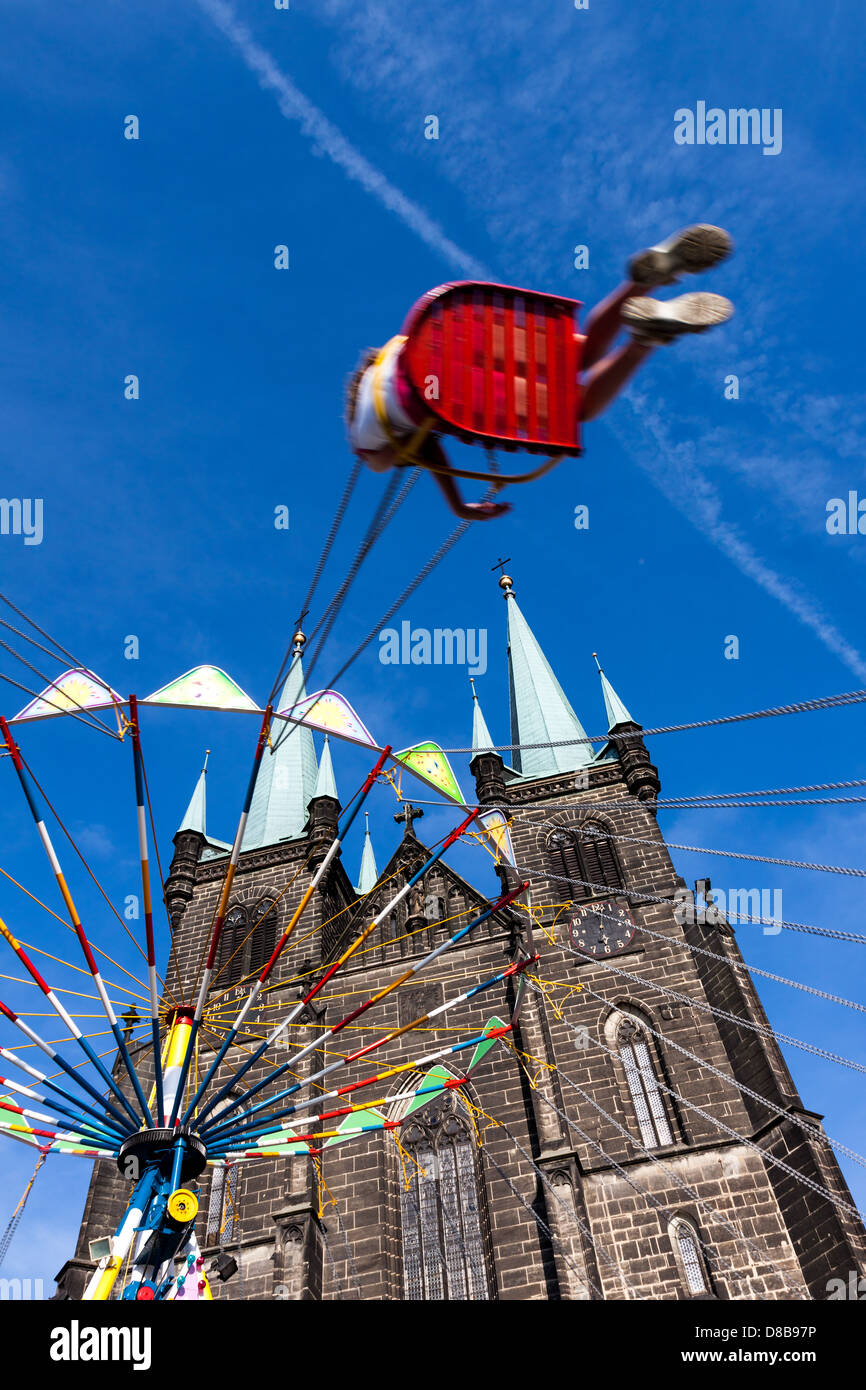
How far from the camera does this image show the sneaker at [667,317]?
477cm

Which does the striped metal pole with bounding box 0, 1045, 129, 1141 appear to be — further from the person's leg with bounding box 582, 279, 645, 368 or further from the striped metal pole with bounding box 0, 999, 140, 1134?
the person's leg with bounding box 582, 279, 645, 368

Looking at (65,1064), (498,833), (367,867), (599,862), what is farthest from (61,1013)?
(367,867)

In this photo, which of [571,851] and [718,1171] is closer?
[718,1171]

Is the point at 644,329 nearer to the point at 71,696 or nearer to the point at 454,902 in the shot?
the point at 71,696

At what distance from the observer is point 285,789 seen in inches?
1315

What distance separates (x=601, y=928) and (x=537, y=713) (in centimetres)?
1138

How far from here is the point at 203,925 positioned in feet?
88.3

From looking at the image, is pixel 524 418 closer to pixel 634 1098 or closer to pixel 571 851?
pixel 634 1098

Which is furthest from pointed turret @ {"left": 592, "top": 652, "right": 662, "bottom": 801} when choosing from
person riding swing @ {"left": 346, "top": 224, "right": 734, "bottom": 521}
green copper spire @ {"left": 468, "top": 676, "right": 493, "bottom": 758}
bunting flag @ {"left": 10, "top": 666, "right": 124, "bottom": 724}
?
person riding swing @ {"left": 346, "top": 224, "right": 734, "bottom": 521}

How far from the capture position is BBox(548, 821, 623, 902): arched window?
24.8 m

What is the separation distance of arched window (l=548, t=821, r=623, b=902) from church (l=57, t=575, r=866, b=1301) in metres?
0.06
